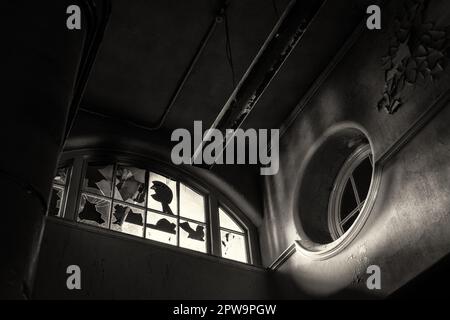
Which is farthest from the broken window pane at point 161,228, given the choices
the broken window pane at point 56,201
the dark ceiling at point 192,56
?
the dark ceiling at point 192,56

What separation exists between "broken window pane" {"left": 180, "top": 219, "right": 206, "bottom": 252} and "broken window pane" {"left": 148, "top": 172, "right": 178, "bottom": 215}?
0.74 ft

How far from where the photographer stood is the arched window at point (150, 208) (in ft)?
18.6

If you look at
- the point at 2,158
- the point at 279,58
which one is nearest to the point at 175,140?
the point at 279,58

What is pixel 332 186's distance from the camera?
6.01 meters

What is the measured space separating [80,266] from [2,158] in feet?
10.7

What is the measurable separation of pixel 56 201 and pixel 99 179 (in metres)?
0.65

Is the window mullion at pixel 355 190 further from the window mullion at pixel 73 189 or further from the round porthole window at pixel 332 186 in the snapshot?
the window mullion at pixel 73 189

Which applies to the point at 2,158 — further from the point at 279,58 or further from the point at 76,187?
the point at 76,187

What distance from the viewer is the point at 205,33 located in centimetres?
588

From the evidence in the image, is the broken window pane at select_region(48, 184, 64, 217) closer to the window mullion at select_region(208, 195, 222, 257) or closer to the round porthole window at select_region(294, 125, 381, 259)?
the window mullion at select_region(208, 195, 222, 257)

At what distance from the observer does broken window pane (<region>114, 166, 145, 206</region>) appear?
6023 millimetres

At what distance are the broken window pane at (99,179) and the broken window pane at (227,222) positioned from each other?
4.96ft

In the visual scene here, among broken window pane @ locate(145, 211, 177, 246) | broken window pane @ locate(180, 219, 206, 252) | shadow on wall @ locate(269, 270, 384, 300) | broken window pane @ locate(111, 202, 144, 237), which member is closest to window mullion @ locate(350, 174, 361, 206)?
shadow on wall @ locate(269, 270, 384, 300)
